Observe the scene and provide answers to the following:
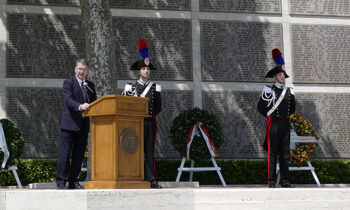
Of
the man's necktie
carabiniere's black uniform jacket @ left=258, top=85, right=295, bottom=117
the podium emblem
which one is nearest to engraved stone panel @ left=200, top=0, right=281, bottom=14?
carabiniere's black uniform jacket @ left=258, top=85, right=295, bottom=117

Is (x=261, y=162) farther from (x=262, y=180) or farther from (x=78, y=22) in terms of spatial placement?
(x=78, y=22)

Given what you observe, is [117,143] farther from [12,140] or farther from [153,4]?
[153,4]

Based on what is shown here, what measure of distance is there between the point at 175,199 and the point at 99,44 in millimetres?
5742

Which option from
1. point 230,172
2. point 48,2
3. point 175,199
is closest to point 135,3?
point 48,2

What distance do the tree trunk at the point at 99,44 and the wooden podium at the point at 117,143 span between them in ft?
13.6

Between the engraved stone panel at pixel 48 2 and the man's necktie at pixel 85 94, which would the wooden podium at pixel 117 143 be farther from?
the engraved stone panel at pixel 48 2

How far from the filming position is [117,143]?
6.61 m

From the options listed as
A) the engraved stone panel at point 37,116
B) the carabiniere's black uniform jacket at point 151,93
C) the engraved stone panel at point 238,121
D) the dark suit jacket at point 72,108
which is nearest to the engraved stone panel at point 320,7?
the engraved stone panel at point 238,121

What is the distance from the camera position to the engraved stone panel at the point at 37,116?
42.4 feet

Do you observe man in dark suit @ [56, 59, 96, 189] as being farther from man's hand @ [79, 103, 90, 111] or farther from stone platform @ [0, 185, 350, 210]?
stone platform @ [0, 185, 350, 210]

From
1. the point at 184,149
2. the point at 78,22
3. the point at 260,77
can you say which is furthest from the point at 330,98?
the point at 78,22

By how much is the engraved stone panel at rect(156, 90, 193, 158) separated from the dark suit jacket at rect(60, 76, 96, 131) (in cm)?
581

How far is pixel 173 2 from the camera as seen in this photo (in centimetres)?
1395

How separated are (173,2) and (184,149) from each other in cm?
441
